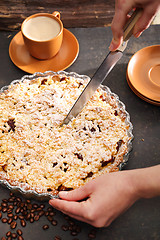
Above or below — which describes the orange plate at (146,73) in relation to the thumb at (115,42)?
below

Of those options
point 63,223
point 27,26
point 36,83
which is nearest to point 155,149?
point 63,223

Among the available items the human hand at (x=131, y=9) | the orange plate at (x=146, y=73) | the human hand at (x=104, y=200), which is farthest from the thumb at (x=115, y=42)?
the human hand at (x=104, y=200)

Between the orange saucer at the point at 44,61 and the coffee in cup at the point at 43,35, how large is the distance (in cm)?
5

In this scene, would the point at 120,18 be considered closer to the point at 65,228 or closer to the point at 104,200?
the point at 104,200

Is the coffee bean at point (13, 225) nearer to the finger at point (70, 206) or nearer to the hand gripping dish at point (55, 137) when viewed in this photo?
the hand gripping dish at point (55, 137)

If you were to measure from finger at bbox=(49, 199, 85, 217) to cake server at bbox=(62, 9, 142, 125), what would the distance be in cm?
50

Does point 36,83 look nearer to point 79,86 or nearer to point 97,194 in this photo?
point 79,86

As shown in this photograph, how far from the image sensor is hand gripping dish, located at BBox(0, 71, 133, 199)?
1468 millimetres

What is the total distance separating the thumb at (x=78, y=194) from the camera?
1341 millimetres

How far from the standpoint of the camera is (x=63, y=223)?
1.51m

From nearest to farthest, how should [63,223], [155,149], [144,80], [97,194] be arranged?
[97,194]
[63,223]
[155,149]
[144,80]

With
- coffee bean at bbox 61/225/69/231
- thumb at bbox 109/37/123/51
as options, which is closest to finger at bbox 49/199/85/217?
coffee bean at bbox 61/225/69/231

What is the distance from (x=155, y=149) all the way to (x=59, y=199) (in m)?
0.75

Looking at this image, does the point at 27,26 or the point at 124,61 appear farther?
the point at 124,61
